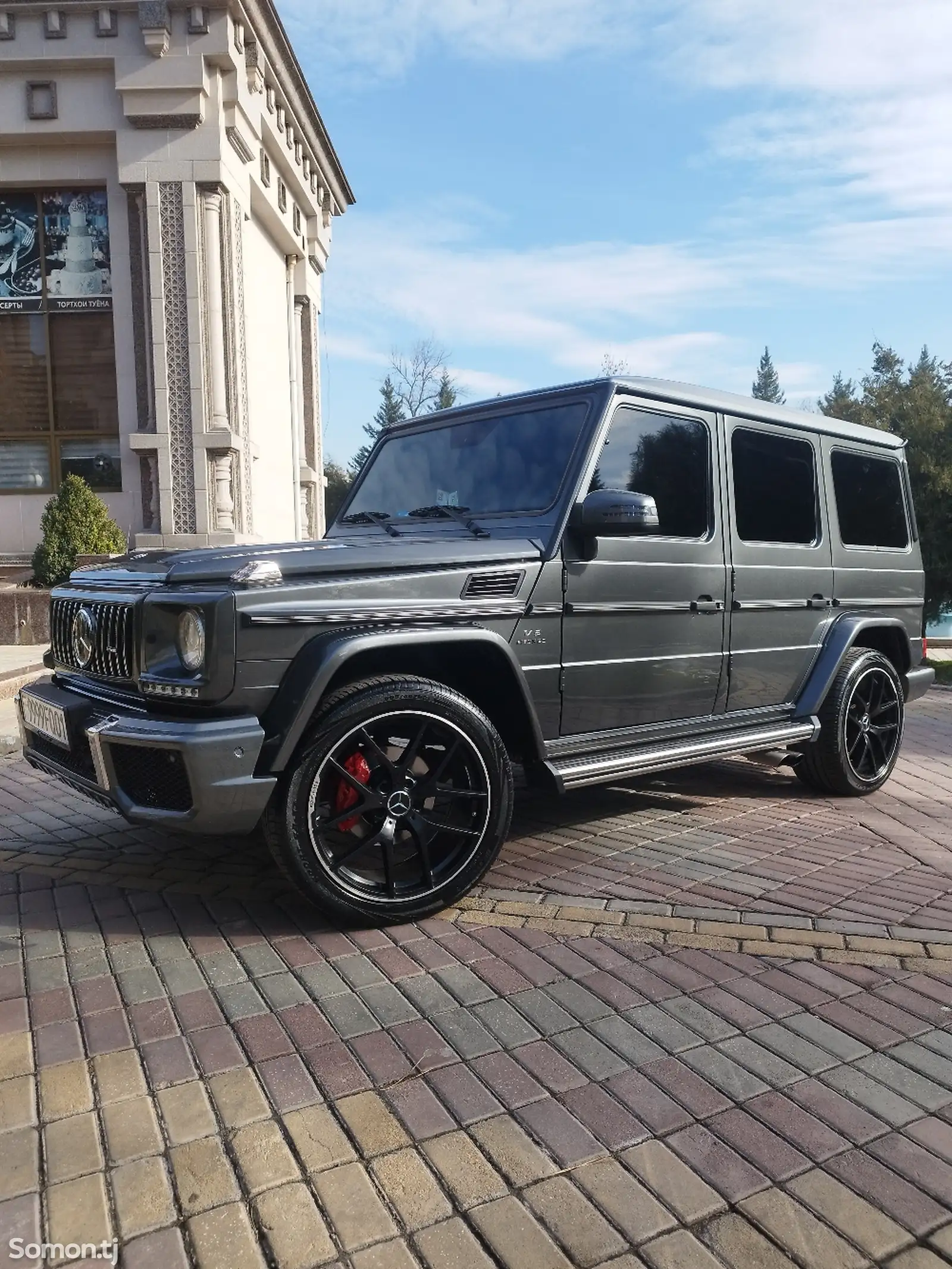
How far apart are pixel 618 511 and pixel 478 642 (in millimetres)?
739

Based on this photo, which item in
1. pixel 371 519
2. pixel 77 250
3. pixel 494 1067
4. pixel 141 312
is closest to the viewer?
pixel 494 1067

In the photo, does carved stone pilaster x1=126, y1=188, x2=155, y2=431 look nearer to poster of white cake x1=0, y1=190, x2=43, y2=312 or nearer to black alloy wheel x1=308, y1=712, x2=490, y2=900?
poster of white cake x1=0, y1=190, x2=43, y2=312

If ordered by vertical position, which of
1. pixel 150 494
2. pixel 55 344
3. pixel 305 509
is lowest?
pixel 150 494

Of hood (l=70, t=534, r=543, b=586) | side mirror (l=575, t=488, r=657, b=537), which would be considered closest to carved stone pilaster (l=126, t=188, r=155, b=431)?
hood (l=70, t=534, r=543, b=586)

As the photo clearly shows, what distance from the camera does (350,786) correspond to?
3143 mm

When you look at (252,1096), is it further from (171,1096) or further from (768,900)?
(768,900)

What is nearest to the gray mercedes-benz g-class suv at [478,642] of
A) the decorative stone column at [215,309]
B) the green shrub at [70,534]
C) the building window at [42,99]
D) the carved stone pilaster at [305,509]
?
the green shrub at [70,534]

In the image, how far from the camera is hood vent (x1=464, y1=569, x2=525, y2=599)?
10.9 feet

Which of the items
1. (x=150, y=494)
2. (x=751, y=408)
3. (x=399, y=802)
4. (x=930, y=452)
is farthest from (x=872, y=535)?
(x=930, y=452)

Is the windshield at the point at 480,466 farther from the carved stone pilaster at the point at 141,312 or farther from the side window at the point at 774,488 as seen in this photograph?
the carved stone pilaster at the point at 141,312

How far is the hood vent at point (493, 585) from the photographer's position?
3328mm

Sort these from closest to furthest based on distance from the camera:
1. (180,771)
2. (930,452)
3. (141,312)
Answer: (180,771), (141,312), (930,452)

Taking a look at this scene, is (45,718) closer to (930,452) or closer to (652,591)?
(652,591)

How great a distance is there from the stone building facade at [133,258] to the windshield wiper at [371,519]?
10934 millimetres
